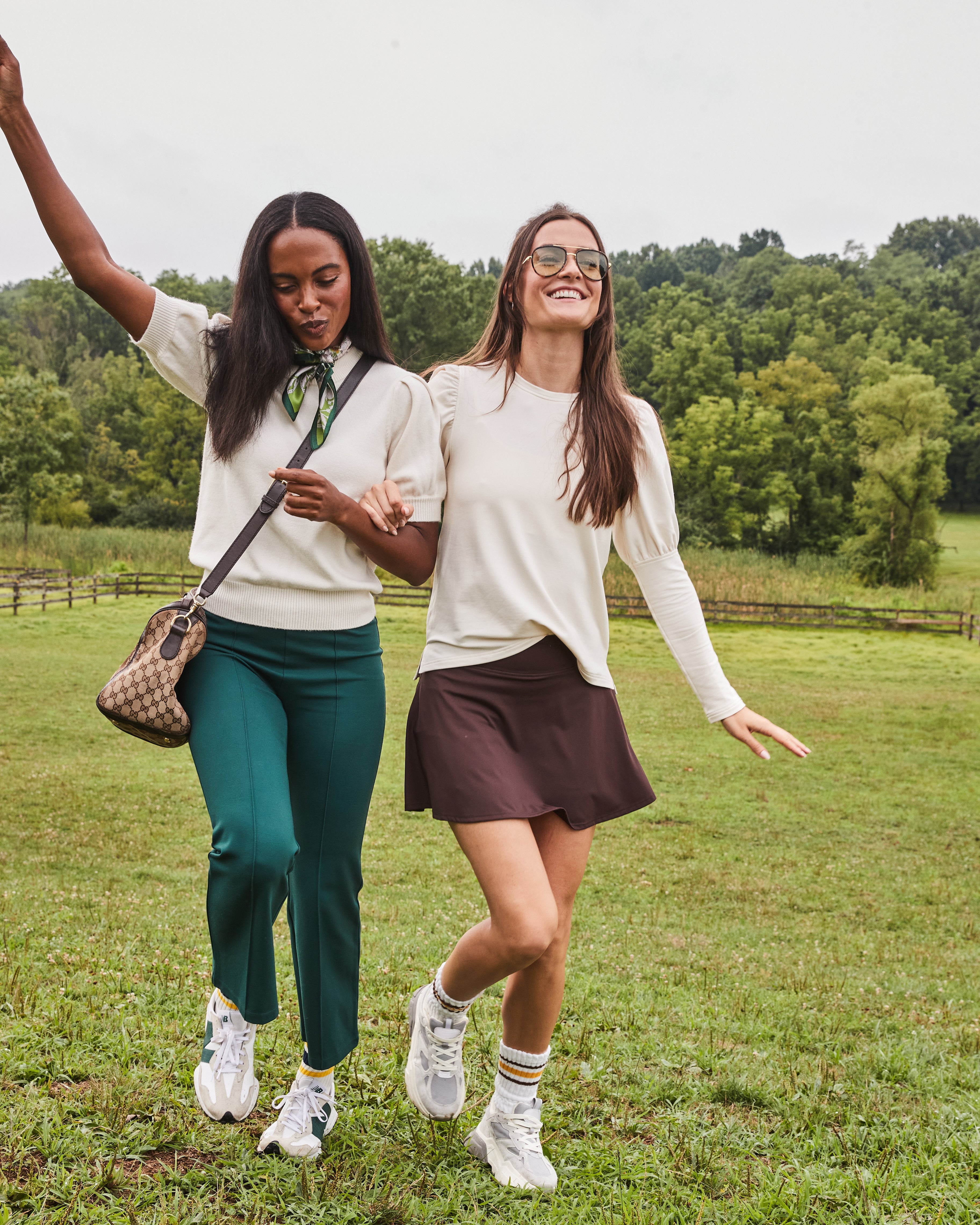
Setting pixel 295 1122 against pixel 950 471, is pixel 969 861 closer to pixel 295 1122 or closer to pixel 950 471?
pixel 295 1122

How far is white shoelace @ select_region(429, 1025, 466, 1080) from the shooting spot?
3064 mm

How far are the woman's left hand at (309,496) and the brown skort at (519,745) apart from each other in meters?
0.61

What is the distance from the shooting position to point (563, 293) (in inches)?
119

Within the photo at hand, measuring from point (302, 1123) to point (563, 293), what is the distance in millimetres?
2452

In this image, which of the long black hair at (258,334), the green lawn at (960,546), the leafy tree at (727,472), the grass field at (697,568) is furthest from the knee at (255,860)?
the leafy tree at (727,472)

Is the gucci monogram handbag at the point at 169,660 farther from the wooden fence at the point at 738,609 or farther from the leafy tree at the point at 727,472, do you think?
the leafy tree at the point at 727,472

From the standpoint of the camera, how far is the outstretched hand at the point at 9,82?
8.69 feet

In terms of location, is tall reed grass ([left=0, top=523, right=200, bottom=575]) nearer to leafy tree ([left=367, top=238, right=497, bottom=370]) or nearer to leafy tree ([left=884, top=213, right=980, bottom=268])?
leafy tree ([left=367, top=238, right=497, bottom=370])

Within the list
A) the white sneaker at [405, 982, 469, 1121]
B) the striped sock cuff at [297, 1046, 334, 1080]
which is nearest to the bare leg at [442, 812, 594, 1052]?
the white sneaker at [405, 982, 469, 1121]

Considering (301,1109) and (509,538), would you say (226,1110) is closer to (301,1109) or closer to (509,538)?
(301,1109)

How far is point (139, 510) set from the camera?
55469 mm

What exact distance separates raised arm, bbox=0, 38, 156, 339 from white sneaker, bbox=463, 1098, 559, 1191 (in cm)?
240

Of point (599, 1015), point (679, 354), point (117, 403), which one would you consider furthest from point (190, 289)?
point (599, 1015)

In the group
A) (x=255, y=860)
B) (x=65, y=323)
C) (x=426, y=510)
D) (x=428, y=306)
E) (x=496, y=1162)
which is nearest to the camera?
(x=255, y=860)
